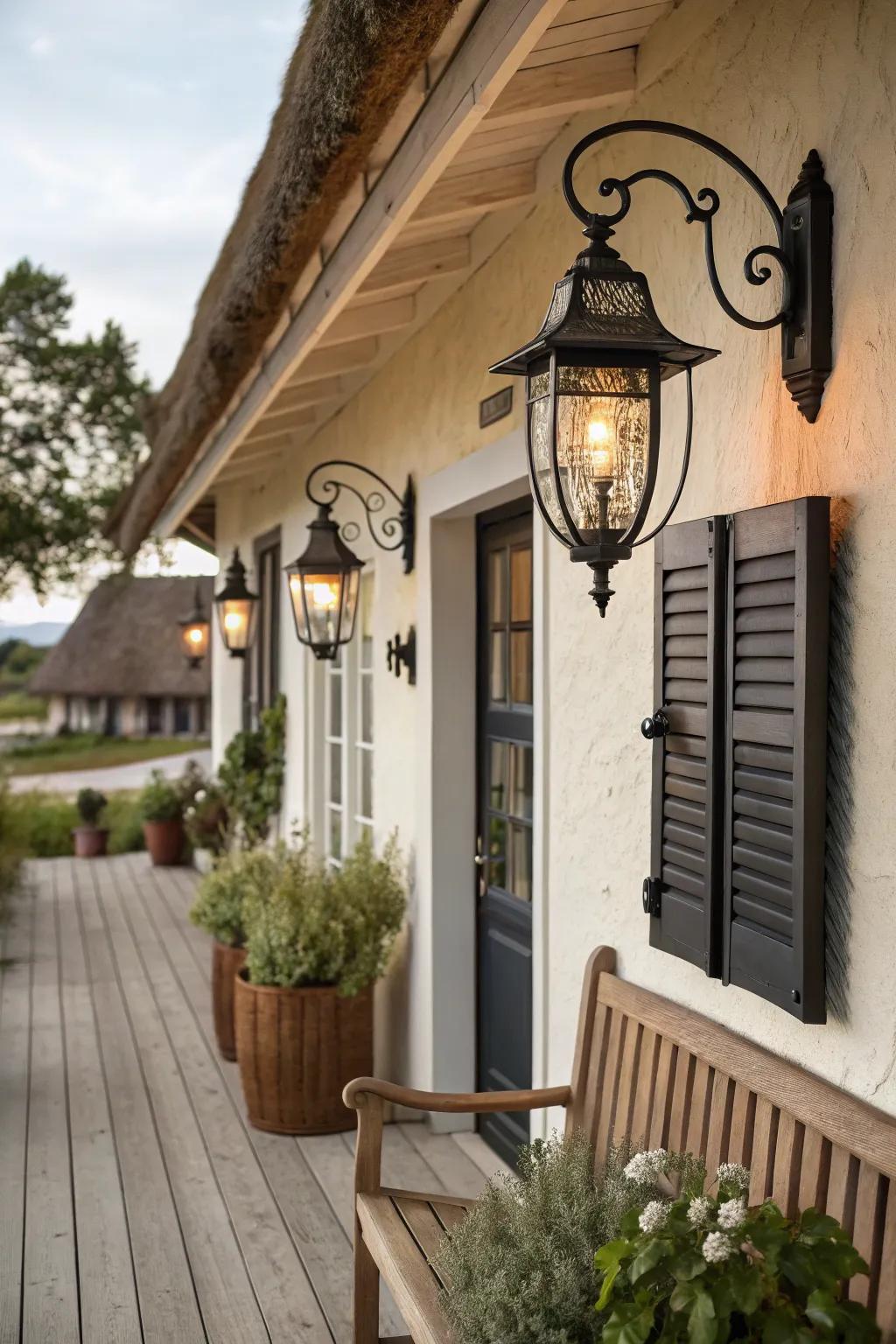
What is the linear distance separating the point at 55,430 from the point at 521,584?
34.0 ft

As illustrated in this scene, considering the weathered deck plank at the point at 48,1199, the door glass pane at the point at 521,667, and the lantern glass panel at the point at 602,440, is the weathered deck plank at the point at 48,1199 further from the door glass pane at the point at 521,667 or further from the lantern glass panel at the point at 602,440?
the lantern glass panel at the point at 602,440

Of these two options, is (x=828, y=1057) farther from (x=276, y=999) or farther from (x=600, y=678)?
(x=276, y=999)

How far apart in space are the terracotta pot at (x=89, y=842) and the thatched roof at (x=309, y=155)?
277 inches

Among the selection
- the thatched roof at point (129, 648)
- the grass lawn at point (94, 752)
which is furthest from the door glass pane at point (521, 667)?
the grass lawn at point (94, 752)

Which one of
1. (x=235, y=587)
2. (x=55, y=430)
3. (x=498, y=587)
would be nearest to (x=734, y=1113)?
Result: (x=498, y=587)

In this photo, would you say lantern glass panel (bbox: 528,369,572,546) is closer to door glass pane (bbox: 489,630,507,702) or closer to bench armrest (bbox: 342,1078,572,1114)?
bench armrest (bbox: 342,1078,572,1114)

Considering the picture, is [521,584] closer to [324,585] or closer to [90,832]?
[324,585]

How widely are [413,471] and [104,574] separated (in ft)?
31.1

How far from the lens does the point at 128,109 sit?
18.9 metres

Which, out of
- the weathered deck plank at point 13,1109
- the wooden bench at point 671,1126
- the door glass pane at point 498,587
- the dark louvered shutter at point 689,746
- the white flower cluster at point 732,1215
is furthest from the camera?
the door glass pane at point 498,587

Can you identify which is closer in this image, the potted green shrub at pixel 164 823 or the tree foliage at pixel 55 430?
the potted green shrub at pixel 164 823

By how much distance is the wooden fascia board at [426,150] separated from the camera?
182cm

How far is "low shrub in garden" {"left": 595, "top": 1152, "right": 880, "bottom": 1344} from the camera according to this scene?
59.6 inches

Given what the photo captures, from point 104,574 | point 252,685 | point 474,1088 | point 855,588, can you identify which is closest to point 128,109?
point 104,574
